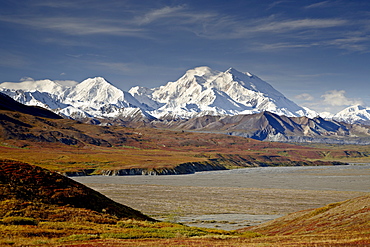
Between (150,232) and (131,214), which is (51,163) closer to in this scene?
(131,214)

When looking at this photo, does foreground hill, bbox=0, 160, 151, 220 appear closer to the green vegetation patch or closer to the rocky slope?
the green vegetation patch

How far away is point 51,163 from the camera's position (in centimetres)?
19562

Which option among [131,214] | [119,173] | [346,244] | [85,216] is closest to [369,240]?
[346,244]

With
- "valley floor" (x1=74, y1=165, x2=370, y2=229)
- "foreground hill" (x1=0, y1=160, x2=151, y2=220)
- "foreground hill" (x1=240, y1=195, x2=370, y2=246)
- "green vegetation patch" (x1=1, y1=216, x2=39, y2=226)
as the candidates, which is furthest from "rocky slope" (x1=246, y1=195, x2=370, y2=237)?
"green vegetation patch" (x1=1, y1=216, x2=39, y2=226)

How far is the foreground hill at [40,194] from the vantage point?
153ft


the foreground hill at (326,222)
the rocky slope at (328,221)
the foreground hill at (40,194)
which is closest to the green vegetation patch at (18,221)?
the foreground hill at (40,194)

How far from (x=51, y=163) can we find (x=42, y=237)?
168 m

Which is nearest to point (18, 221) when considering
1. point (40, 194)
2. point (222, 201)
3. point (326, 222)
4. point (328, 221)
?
point (40, 194)

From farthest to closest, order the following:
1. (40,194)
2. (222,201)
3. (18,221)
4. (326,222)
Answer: (222,201) → (326,222) → (40,194) → (18,221)

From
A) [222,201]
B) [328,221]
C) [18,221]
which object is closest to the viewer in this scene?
[18,221]

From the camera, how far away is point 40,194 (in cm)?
5156

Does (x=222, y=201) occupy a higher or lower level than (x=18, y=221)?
lower

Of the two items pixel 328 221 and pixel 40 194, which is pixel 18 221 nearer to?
pixel 40 194

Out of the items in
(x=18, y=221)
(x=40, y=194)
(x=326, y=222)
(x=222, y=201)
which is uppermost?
(x=40, y=194)
